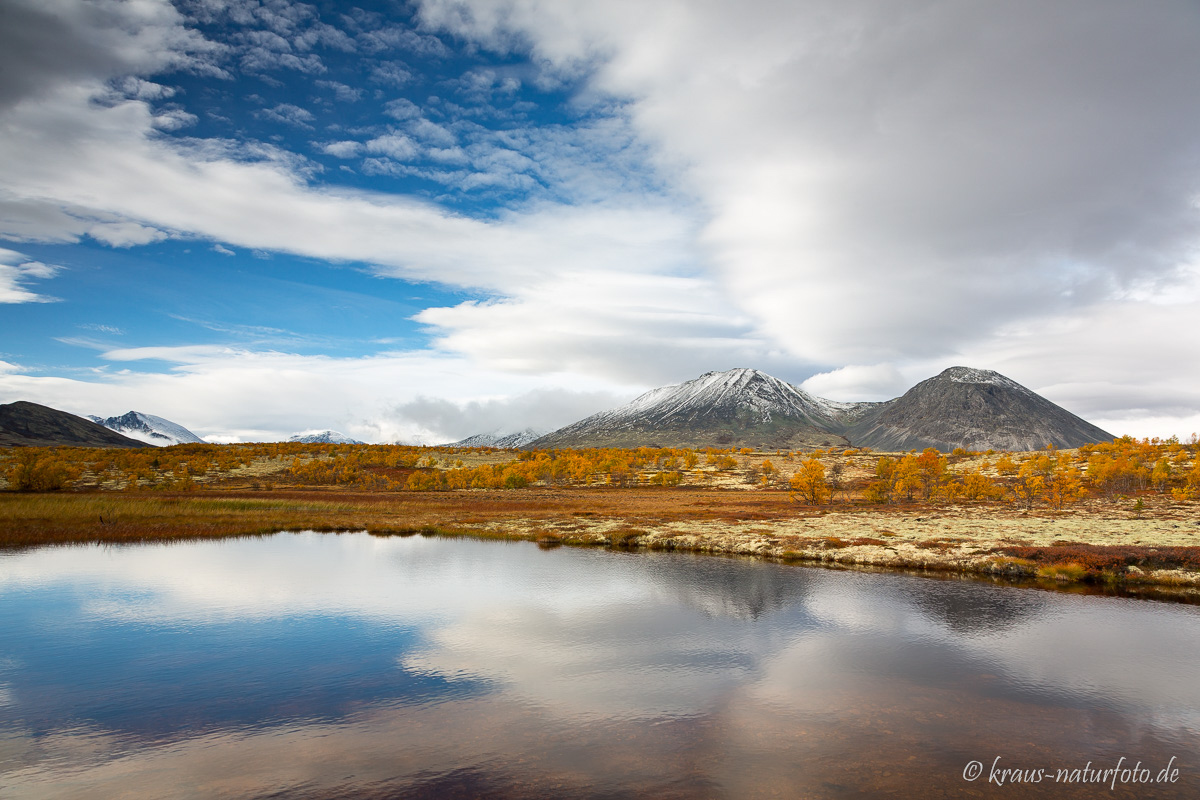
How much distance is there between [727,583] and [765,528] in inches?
844

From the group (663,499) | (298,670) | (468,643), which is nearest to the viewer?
(298,670)

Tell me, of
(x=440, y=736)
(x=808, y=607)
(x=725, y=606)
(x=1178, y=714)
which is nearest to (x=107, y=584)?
(x=440, y=736)

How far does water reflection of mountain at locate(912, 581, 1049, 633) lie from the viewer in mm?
27344

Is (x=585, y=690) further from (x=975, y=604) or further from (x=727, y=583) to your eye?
(x=975, y=604)

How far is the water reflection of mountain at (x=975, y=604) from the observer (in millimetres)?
27344

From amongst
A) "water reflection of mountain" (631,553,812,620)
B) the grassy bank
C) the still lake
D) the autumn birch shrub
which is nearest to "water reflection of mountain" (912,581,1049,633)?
the still lake

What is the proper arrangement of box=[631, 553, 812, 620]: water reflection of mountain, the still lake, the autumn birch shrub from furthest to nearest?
the autumn birch shrub
box=[631, 553, 812, 620]: water reflection of mountain
the still lake

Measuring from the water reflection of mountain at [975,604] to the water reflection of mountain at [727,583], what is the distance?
6.58 metres

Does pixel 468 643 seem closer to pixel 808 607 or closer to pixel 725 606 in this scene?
pixel 725 606

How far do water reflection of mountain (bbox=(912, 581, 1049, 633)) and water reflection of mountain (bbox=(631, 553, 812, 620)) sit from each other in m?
6.58

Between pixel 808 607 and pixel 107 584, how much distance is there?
41627mm

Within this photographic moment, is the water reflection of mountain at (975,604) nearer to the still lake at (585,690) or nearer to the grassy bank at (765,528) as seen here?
the still lake at (585,690)

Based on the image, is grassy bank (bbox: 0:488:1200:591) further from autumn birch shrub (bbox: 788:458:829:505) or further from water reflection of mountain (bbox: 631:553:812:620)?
water reflection of mountain (bbox: 631:553:812:620)

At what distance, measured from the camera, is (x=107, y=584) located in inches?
1355
